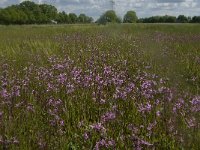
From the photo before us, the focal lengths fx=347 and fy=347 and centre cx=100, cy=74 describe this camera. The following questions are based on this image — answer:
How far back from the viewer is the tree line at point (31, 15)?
88.1 m

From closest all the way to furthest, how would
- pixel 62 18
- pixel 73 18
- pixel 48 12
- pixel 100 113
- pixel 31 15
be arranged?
pixel 100 113
pixel 31 15
pixel 48 12
pixel 62 18
pixel 73 18

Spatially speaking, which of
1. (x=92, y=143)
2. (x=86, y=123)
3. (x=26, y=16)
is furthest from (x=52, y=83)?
(x=26, y=16)

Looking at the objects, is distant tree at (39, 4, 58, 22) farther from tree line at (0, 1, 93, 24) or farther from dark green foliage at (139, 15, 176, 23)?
dark green foliage at (139, 15, 176, 23)

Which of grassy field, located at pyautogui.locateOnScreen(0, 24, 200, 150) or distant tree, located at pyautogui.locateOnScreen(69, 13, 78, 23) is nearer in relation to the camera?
grassy field, located at pyautogui.locateOnScreen(0, 24, 200, 150)

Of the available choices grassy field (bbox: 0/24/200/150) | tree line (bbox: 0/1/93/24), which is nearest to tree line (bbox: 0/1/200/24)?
tree line (bbox: 0/1/93/24)

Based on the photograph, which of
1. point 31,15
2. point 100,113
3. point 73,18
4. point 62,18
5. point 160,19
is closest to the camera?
point 100,113

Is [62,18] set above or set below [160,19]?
above

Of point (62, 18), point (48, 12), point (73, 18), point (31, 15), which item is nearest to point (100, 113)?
point (31, 15)

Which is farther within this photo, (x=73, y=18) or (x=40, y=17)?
(x=73, y=18)

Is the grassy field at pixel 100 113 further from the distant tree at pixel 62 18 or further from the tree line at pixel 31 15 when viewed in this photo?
the distant tree at pixel 62 18

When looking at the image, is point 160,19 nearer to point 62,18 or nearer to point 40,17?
point 40,17

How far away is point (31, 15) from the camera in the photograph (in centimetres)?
9681

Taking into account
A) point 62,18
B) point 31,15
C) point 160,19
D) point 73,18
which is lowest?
point 73,18

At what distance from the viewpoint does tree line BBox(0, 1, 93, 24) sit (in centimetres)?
8806
